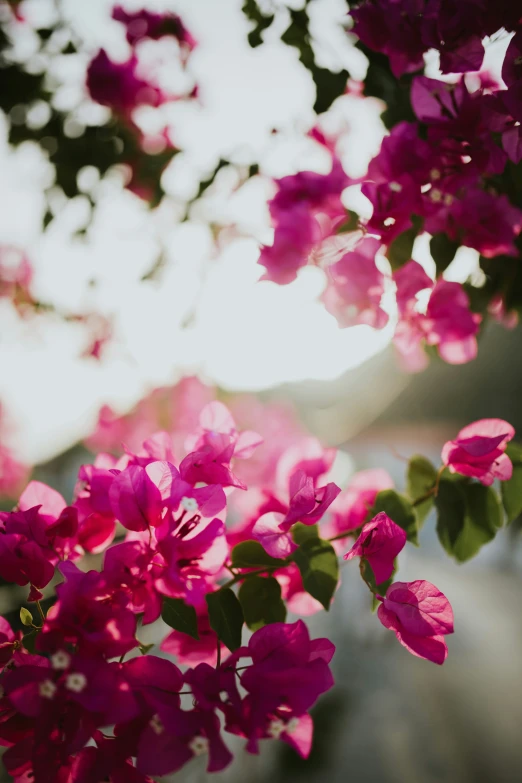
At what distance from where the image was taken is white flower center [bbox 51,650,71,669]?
397mm

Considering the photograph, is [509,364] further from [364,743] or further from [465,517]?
[465,517]

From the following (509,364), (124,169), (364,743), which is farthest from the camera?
(509,364)

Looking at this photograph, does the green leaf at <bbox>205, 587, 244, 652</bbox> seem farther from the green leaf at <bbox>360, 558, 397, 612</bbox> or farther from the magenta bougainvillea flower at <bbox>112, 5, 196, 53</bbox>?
the magenta bougainvillea flower at <bbox>112, 5, 196, 53</bbox>

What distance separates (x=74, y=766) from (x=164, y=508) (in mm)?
202

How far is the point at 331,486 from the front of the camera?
0.47 meters

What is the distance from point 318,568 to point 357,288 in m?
0.35

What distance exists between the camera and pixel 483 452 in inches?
21.6

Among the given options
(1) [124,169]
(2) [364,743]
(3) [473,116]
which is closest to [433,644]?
(3) [473,116]

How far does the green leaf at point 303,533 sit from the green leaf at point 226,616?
0.08m

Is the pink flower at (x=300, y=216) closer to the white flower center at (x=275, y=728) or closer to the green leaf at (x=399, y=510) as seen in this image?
the green leaf at (x=399, y=510)

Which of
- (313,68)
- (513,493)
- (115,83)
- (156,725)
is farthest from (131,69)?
(156,725)

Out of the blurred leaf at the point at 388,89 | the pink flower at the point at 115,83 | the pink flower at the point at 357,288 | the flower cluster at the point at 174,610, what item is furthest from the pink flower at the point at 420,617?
the pink flower at the point at 115,83

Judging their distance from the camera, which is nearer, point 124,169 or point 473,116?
point 473,116

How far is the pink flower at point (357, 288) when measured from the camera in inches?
27.0
